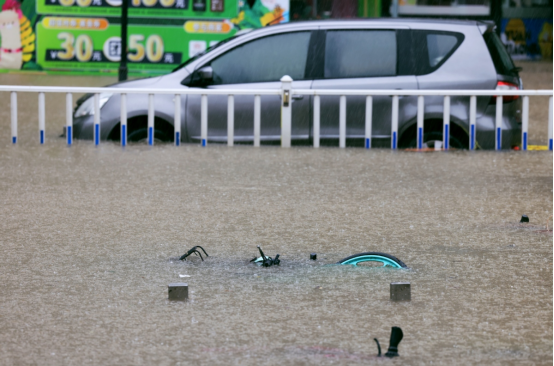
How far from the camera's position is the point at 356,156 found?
35.3 ft

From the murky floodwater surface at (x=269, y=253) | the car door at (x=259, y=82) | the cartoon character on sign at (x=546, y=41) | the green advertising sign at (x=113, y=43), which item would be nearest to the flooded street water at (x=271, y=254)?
the murky floodwater surface at (x=269, y=253)

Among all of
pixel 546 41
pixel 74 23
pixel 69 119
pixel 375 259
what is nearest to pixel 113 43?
pixel 74 23

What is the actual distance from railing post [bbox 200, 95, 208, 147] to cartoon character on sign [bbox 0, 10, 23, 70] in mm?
11058

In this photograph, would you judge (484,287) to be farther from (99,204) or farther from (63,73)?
(63,73)

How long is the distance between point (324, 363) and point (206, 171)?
5.64m

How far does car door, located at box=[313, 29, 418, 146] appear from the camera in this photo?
10.9 metres

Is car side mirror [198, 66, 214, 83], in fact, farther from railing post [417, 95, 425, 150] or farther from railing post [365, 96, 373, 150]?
railing post [417, 95, 425, 150]

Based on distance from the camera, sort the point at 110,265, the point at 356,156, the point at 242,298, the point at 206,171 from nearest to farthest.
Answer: the point at 242,298, the point at 110,265, the point at 206,171, the point at 356,156

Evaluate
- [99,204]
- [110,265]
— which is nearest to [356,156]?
[99,204]

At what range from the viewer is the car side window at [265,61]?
Answer: 36.0 feet

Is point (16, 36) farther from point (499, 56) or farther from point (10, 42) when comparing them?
point (499, 56)

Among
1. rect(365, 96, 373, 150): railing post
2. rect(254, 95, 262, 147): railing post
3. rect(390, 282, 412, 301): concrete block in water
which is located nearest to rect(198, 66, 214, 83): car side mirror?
rect(254, 95, 262, 147): railing post

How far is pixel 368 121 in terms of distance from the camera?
11.0m

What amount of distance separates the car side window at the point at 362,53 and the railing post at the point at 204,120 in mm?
1433
